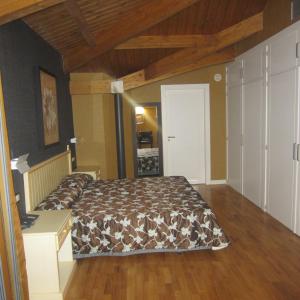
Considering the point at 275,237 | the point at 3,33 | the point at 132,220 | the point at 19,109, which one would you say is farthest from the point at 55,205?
the point at 275,237

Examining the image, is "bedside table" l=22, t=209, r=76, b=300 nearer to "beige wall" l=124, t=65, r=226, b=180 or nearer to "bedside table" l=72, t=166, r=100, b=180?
"bedside table" l=72, t=166, r=100, b=180

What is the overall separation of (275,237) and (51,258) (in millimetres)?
2528

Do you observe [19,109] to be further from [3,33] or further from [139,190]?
[139,190]

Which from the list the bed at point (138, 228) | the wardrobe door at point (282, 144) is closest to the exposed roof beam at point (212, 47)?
the wardrobe door at point (282, 144)

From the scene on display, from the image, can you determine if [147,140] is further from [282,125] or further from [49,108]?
[282,125]

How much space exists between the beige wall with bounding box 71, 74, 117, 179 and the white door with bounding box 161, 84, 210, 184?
1.32 metres

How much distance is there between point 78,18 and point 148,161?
13.4 ft

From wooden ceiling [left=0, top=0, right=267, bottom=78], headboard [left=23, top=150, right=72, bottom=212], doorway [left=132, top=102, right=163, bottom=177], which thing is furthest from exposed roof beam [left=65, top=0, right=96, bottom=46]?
doorway [left=132, top=102, right=163, bottom=177]

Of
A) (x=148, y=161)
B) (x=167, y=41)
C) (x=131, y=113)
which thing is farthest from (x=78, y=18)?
(x=148, y=161)

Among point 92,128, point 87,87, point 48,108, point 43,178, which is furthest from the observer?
point 92,128

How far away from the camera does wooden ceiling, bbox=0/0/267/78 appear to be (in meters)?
3.14

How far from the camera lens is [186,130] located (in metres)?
6.26

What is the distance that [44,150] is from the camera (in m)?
3.61

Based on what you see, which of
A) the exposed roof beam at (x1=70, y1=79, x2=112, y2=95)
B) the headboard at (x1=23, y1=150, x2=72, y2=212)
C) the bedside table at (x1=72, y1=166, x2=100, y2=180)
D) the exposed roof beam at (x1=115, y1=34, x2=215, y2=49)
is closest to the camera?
the headboard at (x1=23, y1=150, x2=72, y2=212)
